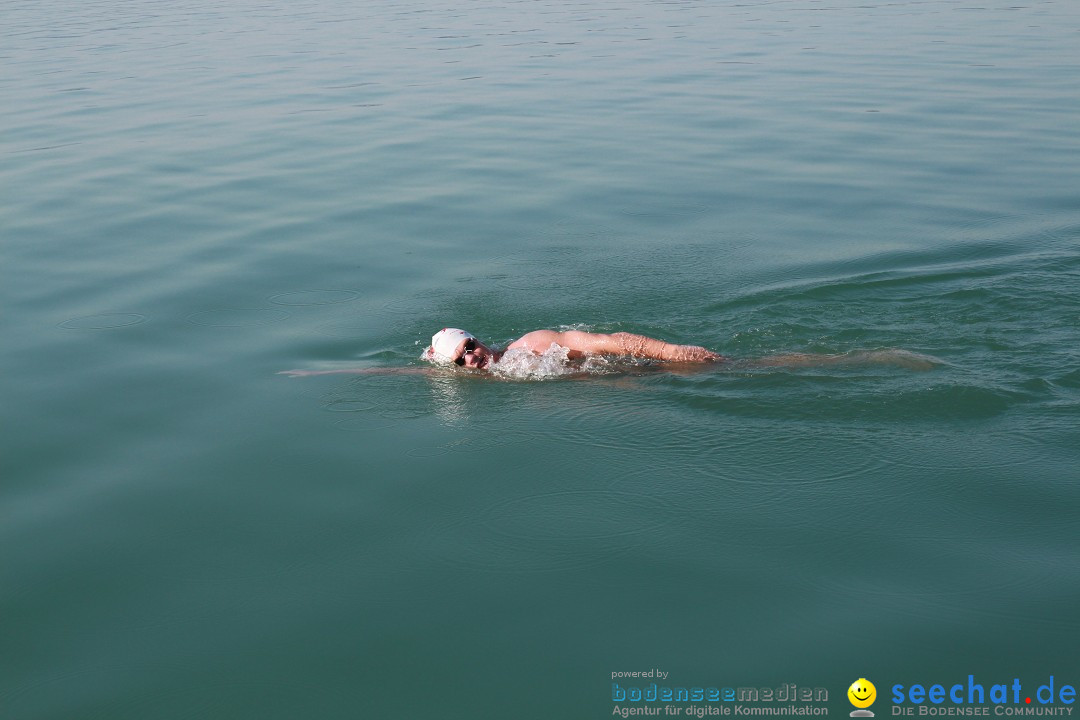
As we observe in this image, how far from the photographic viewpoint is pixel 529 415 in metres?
8.58

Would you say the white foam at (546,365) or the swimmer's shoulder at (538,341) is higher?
the swimmer's shoulder at (538,341)

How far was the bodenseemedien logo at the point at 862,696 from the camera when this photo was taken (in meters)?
5.07

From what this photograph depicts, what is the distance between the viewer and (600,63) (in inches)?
1049

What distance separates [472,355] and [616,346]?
4.12 feet

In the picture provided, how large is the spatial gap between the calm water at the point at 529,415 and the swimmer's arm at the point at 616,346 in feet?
1.06

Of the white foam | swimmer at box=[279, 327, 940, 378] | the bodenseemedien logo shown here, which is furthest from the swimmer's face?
the bodenseemedien logo

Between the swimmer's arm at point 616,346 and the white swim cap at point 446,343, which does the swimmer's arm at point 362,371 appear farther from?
the swimmer's arm at point 616,346

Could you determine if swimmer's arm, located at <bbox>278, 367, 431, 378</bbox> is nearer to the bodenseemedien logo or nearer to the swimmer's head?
the swimmer's head

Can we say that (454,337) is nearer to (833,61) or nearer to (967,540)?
(967,540)

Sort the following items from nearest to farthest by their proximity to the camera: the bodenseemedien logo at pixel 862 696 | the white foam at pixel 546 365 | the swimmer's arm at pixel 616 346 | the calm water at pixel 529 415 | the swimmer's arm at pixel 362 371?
the bodenseemedien logo at pixel 862 696 → the calm water at pixel 529 415 → the swimmer's arm at pixel 616 346 → the white foam at pixel 546 365 → the swimmer's arm at pixel 362 371

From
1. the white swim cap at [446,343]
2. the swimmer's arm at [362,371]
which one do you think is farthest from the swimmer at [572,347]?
the swimmer's arm at [362,371]

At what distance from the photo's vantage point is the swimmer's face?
30.8 feet

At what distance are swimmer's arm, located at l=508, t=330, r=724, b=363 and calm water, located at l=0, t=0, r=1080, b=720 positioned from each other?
0.32m

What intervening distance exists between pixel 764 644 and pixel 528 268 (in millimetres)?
7254
